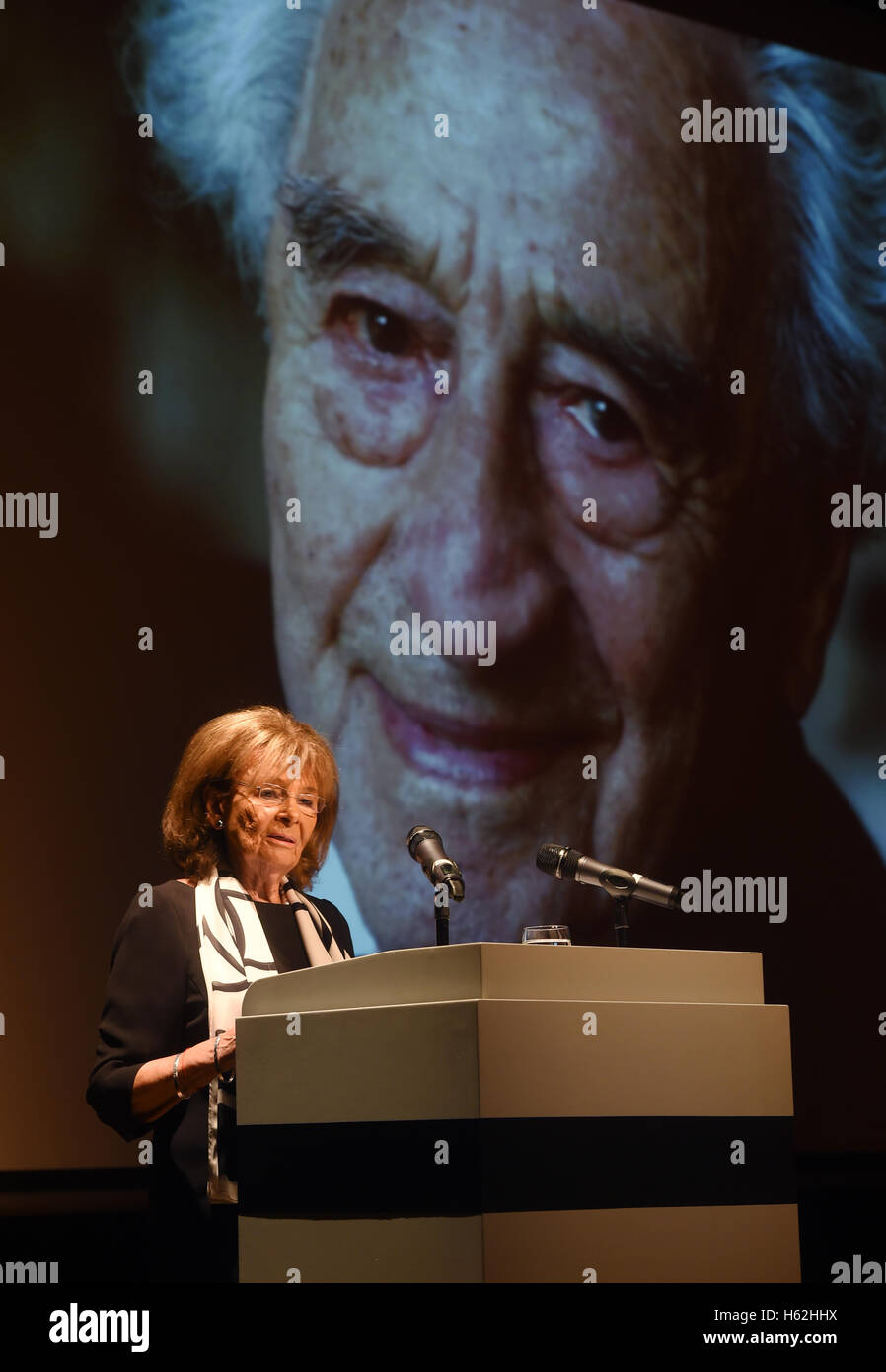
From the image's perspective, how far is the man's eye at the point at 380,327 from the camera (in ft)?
11.9

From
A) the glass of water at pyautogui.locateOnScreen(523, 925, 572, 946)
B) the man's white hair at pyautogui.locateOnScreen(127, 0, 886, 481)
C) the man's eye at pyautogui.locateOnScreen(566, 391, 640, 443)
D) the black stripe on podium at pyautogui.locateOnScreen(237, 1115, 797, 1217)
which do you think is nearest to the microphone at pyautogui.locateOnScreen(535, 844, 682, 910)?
the glass of water at pyautogui.locateOnScreen(523, 925, 572, 946)

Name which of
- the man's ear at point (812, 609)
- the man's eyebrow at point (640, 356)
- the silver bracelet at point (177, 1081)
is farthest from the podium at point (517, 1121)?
the man's eyebrow at point (640, 356)

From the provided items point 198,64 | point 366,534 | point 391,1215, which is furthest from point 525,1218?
point 198,64

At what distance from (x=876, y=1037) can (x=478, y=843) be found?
49.6 inches

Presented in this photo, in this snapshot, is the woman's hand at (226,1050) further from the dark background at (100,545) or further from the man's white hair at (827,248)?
the man's white hair at (827,248)

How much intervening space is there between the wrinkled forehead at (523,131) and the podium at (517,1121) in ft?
7.98

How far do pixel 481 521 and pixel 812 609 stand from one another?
105 cm

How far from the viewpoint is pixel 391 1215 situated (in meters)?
1.65

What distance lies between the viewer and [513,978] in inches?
65.3

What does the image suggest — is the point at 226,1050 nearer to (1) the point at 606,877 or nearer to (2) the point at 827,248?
(1) the point at 606,877

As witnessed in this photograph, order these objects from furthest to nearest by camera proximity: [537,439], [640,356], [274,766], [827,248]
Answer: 1. [827,248]
2. [640,356]
3. [537,439]
4. [274,766]

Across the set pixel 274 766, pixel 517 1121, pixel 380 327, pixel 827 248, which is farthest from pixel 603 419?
pixel 517 1121

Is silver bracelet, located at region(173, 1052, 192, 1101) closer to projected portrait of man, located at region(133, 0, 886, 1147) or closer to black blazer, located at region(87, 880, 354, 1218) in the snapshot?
black blazer, located at region(87, 880, 354, 1218)

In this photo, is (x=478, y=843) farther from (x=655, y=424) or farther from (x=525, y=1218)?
(x=525, y=1218)
